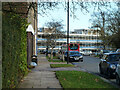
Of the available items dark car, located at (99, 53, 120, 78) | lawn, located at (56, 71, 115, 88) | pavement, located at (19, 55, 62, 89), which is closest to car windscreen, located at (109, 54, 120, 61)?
dark car, located at (99, 53, 120, 78)

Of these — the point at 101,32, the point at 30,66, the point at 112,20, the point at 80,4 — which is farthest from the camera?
the point at 101,32

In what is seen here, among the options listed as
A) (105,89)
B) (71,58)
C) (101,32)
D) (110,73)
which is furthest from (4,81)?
(101,32)

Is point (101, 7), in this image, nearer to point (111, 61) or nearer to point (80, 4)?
point (80, 4)

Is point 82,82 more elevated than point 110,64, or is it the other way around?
point 110,64

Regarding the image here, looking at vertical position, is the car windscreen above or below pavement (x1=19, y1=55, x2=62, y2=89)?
above

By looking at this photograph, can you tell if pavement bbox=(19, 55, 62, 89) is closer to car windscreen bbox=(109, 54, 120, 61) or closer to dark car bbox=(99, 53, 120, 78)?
dark car bbox=(99, 53, 120, 78)

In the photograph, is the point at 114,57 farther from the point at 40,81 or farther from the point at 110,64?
the point at 40,81

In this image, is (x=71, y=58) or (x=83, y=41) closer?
(x=71, y=58)

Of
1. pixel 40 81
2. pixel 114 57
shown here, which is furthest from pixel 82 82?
pixel 114 57

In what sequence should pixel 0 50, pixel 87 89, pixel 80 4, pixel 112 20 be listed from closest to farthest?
pixel 0 50, pixel 87 89, pixel 80 4, pixel 112 20

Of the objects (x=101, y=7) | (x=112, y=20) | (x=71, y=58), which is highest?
(x=112, y=20)

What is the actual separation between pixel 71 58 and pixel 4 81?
2671 cm

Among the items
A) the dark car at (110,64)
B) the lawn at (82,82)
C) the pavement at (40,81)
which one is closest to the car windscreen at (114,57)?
the dark car at (110,64)

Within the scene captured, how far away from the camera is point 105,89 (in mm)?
8492
